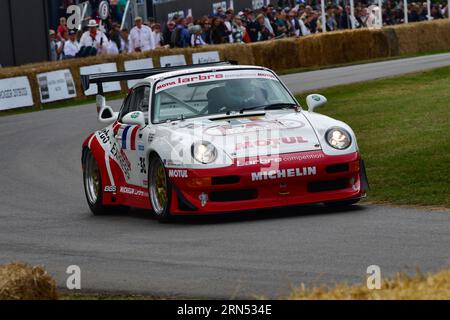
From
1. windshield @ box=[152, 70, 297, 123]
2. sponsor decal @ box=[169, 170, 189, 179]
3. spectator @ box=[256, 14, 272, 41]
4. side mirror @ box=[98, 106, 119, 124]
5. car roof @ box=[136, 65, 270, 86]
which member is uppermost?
car roof @ box=[136, 65, 270, 86]

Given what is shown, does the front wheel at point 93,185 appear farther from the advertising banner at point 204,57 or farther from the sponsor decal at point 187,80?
the advertising banner at point 204,57

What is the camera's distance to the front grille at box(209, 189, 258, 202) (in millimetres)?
10883

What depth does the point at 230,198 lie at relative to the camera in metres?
10.9

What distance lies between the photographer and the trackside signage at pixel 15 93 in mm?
28188

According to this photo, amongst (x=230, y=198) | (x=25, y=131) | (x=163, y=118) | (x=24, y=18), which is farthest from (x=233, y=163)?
(x=24, y=18)

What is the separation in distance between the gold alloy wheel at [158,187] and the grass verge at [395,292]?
209 inches

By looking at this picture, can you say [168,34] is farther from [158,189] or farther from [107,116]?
[158,189]

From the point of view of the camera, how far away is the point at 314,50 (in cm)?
3997

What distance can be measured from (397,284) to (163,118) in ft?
20.0

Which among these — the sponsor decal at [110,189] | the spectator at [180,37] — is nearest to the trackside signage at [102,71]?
the spectator at [180,37]

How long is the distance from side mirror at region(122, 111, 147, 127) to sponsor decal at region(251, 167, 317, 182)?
1548 mm

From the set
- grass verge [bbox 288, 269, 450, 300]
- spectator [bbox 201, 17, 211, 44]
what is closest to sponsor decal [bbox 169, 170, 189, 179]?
grass verge [bbox 288, 269, 450, 300]

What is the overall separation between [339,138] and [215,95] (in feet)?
4.74

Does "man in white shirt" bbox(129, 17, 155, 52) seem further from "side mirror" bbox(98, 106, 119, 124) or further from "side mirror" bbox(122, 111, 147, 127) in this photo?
"side mirror" bbox(122, 111, 147, 127)
